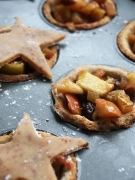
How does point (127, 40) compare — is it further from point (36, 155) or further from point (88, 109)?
point (36, 155)

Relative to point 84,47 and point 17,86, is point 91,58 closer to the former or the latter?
point 84,47

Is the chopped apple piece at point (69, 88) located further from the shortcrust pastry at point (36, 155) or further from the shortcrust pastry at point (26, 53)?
the shortcrust pastry at point (36, 155)

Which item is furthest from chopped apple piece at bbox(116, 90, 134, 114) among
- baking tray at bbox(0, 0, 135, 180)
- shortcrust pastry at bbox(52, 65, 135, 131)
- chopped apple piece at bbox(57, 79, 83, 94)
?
chopped apple piece at bbox(57, 79, 83, 94)

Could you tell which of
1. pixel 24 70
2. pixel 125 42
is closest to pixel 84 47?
pixel 125 42

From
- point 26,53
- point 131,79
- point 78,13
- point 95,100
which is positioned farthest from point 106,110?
point 78,13

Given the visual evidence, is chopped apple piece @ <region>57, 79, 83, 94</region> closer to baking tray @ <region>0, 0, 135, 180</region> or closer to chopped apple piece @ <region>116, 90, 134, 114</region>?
baking tray @ <region>0, 0, 135, 180</region>

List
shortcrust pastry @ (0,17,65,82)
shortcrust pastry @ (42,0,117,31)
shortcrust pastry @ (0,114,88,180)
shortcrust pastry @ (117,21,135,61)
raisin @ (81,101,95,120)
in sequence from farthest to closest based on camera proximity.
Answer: shortcrust pastry @ (42,0,117,31) < shortcrust pastry @ (117,21,135,61) < shortcrust pastry @ (0,17,65,82) < raisin @ (81,101,95,120) < shortcrust pastry @ (0,114,88,180)
